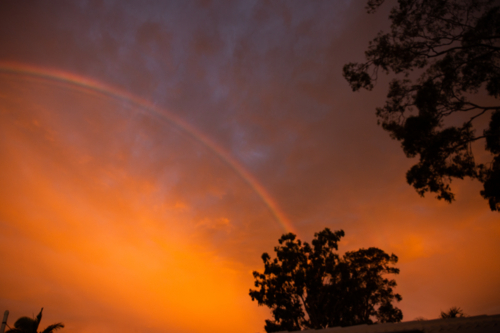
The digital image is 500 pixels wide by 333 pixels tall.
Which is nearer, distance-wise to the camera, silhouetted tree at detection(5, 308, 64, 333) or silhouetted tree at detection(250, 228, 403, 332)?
silhouetted tree at detection(5, 308, 64, 333)

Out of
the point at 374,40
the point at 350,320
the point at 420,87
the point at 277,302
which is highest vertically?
the point at 374,40

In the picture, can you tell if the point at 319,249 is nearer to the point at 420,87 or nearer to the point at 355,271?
the point at 355,271

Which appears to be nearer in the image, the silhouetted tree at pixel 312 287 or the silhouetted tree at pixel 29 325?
the silhouetted tree at pixel 29 325

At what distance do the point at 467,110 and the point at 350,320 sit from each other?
27.5 meters

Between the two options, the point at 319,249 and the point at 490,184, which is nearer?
the point at 490,184

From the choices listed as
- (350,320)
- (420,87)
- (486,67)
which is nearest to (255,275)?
(350,320)

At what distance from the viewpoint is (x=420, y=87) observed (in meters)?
16.2

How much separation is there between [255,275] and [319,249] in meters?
8.39

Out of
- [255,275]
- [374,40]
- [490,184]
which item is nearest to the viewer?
[490,184]

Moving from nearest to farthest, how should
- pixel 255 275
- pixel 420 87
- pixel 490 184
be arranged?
pixel 490 184 → pixel 420 87 → pixel 255 275

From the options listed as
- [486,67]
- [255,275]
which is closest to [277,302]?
[255,275]

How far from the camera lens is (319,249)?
32.8 m

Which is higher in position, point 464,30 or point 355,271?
point 464,30

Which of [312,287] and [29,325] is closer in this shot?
[29,325]
